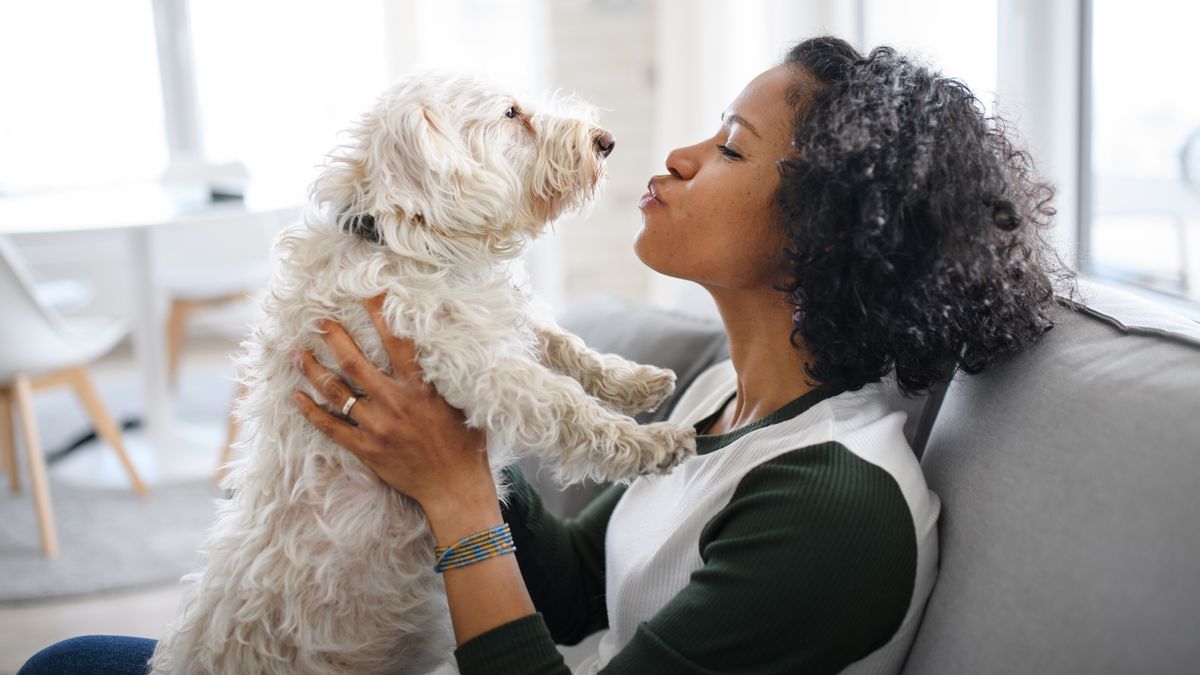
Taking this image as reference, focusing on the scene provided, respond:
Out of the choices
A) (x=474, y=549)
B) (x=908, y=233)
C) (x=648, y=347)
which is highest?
(x=908, y=233)

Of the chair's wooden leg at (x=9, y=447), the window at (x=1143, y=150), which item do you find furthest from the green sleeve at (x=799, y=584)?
the chair's wooden leg at (x=9, y=447)

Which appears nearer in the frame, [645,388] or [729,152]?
[729,152]

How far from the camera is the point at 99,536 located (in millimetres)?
3447

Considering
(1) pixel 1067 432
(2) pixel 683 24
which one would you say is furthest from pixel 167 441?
(1) pixel 1067 432

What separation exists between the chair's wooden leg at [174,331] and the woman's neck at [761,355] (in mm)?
3597

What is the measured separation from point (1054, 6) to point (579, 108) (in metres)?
1.36

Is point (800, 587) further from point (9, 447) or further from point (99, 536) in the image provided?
point (9, 447)

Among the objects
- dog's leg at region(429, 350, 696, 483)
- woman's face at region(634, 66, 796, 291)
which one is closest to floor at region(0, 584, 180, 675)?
dog's leg at region(429, 350, 696, 483)

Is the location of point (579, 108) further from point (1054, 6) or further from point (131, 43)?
point (131, 43)

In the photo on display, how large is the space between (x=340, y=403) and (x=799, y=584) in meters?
0.65

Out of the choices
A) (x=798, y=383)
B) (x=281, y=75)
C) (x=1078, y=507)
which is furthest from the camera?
(x=281, y=75)

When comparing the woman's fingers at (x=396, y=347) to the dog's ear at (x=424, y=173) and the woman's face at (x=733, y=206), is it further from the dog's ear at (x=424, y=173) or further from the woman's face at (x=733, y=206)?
the woman's face at (x=733, y=206)

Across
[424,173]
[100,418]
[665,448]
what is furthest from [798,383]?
[100,418]

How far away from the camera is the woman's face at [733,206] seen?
52.4 inches
